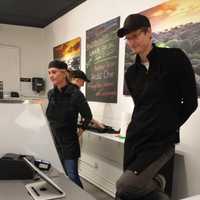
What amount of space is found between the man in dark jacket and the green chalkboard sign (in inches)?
67.0

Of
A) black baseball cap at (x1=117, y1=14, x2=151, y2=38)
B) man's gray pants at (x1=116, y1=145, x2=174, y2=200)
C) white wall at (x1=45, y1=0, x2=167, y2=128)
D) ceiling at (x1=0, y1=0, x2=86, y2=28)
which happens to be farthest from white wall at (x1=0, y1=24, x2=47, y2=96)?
man's gray pants at (x1=116, y1=145, x2=174, y2=200)

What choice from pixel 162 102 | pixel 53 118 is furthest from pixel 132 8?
pixel 162 102

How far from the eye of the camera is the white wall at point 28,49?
5.89m

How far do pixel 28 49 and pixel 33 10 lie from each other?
51.5 inches

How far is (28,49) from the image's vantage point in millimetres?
6051

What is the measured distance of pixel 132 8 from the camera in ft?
10.4

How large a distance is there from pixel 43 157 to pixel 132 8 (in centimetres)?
222

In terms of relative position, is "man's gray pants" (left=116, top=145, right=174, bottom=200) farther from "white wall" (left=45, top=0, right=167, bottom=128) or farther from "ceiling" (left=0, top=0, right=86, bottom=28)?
"ceiling" (left=0, top=0, right=86, bottom=28)

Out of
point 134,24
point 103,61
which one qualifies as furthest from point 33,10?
point 134,24

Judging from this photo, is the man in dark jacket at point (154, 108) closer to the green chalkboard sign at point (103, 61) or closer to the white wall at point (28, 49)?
the green chalkboard sign at point (103, 61)

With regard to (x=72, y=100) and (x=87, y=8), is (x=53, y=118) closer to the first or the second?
(x=72, y=100)

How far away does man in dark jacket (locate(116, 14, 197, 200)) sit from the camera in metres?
1.68

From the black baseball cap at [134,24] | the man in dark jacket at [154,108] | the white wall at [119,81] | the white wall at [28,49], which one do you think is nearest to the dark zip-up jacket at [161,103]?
the man in dark jacket at [154,108]

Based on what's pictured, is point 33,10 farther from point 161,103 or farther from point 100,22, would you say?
point 161,103
